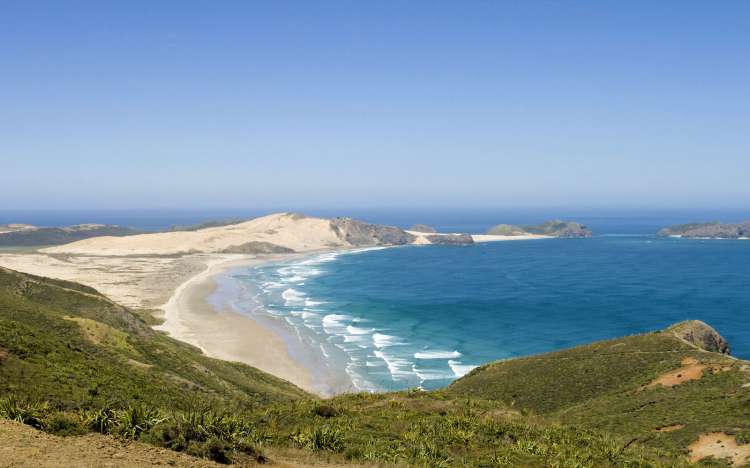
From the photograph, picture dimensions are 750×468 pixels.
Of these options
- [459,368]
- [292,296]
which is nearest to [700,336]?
[459,368]

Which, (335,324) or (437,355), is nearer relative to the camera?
(437,355)

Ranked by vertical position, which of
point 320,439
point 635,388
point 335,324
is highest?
point 320,439

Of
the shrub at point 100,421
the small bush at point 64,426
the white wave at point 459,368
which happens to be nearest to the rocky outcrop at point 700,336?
the white wave at point 459,368

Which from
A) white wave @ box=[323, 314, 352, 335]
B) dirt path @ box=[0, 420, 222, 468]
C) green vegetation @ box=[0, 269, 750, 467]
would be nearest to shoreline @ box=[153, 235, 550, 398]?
white wave @ box=[323, 314, 352, 335]

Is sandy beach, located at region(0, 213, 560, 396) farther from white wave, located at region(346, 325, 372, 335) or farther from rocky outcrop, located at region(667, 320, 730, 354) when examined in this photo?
rocky outcrop, located at region(667, 320, 730, 354)

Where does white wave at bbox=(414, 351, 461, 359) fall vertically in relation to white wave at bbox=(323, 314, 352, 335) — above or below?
below

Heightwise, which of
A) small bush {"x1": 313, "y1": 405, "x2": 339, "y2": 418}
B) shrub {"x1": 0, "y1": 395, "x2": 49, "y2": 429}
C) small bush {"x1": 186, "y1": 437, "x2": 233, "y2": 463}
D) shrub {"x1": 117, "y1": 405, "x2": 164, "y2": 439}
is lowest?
small bush {"x1": 313, "y1": 405, "x2": 339, "y2": 418}

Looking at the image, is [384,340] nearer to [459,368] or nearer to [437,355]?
[437,355]
